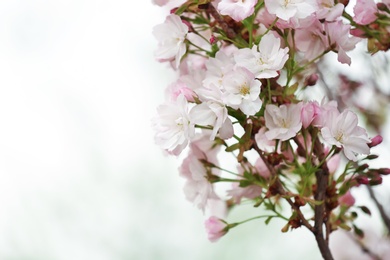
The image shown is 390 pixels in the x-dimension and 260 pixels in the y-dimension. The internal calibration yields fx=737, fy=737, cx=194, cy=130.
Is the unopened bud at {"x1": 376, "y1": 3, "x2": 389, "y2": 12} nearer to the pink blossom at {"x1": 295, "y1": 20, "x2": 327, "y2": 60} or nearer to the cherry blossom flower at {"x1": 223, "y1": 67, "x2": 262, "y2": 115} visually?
the pink blossom at {"x1": 295, "y1": 20, "x2": 327, "y2": 60}

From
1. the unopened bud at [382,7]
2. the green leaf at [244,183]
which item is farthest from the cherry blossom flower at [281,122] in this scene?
the unopened bud at [382,7]

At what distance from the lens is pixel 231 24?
2.64 feet

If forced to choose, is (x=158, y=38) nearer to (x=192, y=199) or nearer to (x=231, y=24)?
(x=231, y=24)

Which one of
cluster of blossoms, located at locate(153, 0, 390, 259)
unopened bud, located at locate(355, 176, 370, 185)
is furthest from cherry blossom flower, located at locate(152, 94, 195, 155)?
unopened bud, located at locate(355, 176, 370, 185)

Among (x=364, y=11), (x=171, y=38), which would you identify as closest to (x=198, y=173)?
(x=171, y=38)

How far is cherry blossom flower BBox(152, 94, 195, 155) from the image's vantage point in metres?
0.73

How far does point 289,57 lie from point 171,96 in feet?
0.43

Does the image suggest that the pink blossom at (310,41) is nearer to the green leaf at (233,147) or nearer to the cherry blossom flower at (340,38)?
the cherry blossom flower at (340,38)

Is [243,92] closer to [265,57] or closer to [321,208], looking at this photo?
[265,57]

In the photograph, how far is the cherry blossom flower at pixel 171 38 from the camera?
0.79 m

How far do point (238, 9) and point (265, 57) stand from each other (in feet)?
0.18

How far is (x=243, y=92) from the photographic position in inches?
27.5

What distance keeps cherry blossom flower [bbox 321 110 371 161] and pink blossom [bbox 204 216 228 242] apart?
7.9 inches

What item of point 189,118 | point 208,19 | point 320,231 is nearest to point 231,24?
point 208,19
